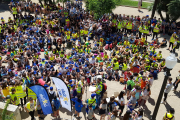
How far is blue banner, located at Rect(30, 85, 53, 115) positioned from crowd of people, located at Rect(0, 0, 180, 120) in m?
0.50

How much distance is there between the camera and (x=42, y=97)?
8.64 metres

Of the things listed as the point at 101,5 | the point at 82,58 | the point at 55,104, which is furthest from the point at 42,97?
the point at 101,5

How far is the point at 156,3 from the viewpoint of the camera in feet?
66.7

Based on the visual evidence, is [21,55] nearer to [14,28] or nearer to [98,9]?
[14,28]

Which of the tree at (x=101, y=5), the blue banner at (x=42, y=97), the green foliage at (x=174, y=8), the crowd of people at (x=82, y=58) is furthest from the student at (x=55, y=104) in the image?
the green foliage at (x=174, y=8)

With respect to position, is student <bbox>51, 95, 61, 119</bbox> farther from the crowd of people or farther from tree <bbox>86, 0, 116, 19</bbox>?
tree <bbox>86, 0, 116, 19</bbox>

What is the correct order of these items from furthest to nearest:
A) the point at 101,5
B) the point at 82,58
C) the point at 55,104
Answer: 1. the point at 101,5
2. the point at 82,58
3. the point at 55,104

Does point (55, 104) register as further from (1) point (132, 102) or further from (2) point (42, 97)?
(1) point (132, 102)

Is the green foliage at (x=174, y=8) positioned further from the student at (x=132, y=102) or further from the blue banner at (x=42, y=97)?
the blue banner at (x=42, y=97)

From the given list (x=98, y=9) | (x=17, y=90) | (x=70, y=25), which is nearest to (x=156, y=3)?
(x=98, y=9)

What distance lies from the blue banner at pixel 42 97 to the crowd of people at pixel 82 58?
50 cm

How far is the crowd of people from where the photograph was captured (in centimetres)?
983

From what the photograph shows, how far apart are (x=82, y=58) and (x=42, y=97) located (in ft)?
21.5

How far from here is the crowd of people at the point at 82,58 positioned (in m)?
9.83
